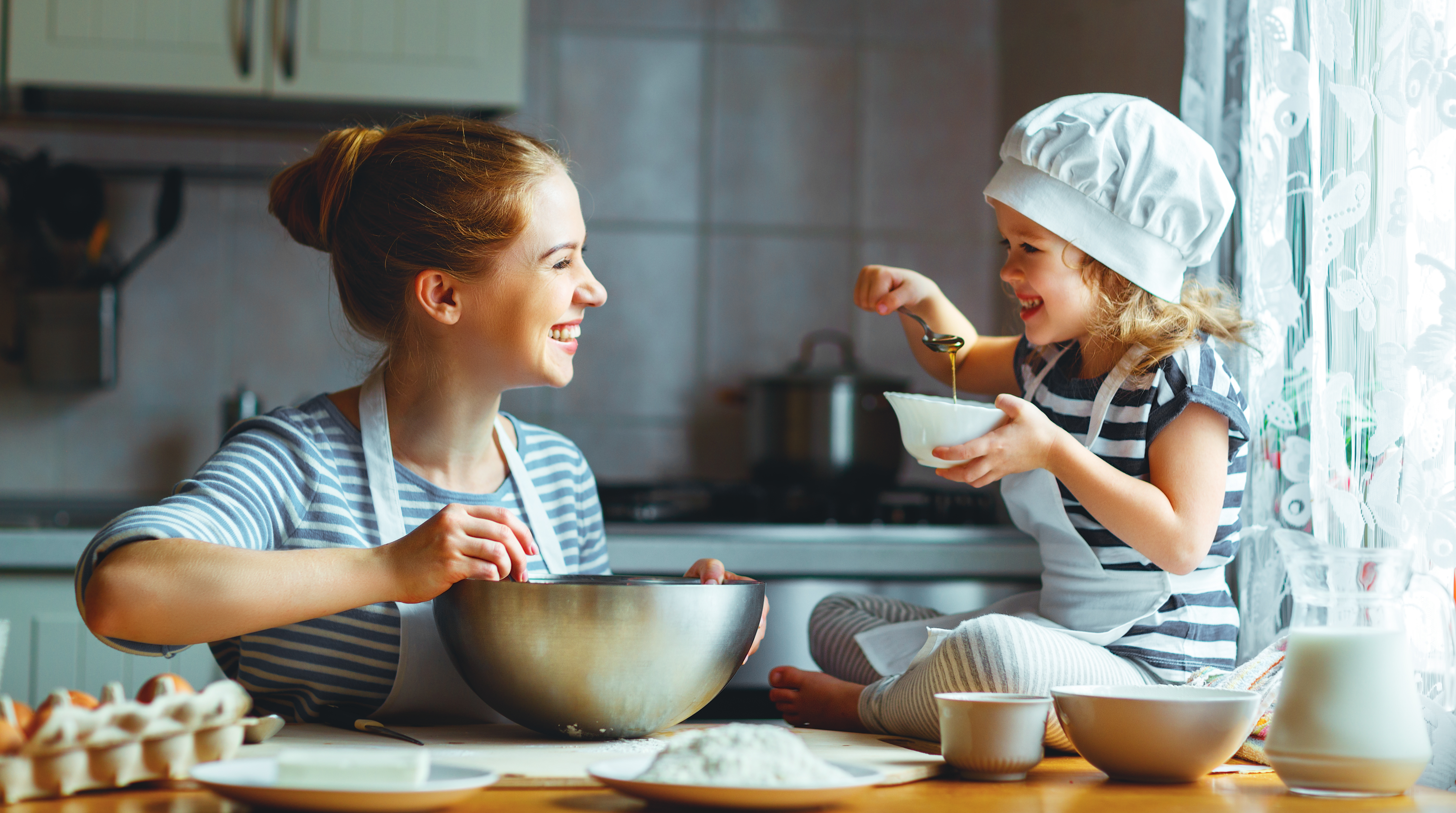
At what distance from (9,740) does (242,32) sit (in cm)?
172

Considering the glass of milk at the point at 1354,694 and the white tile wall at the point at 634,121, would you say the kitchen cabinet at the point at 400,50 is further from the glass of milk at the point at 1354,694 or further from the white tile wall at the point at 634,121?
the glass of milk at the point at 1354,694

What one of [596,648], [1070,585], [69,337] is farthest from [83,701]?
[69,337]

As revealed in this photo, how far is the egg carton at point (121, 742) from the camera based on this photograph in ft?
2.28

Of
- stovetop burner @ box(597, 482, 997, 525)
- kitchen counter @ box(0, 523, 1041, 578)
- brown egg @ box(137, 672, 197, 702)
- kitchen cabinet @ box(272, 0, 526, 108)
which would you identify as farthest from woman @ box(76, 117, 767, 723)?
kitchen cabinet @ box(272, 0, 526, 108)

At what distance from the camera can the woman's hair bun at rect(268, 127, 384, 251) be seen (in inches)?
48.5

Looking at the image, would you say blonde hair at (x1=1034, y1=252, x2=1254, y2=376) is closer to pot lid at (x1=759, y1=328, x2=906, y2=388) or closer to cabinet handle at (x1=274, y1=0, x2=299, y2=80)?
pot lid at (x1=759, y1=328, x2=906, y2=388)

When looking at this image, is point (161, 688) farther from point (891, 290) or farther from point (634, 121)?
point (634, 121)

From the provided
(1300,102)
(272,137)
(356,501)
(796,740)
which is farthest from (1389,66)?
(272,137)

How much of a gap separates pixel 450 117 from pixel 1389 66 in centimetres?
89

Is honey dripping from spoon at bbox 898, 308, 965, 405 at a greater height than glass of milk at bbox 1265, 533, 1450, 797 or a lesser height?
greater

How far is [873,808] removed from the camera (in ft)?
2.39

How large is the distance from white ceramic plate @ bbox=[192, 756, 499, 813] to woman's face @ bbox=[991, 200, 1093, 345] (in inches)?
30.9

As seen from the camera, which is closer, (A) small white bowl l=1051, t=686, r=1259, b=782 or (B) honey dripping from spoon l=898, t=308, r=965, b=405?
(A) small white bowl l=1051, t=686, r=1259, b=782

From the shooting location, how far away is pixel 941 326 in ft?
4.81
